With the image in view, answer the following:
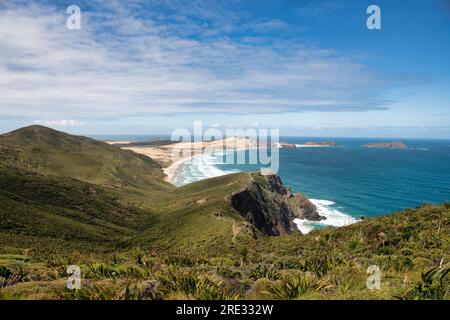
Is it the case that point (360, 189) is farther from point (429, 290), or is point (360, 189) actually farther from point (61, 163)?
point (429, 290)

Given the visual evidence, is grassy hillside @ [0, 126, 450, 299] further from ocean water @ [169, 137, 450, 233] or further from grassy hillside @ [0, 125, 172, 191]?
ocean water @ [169, 137, 450, 233]

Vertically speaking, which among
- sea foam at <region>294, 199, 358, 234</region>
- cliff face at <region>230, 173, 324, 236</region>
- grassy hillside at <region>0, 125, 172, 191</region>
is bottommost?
sea foam at <region>294, 199, 358, 234</region>

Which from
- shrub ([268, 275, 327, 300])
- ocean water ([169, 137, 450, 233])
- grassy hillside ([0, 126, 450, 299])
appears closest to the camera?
shrub ([268, 275, 327, 300])

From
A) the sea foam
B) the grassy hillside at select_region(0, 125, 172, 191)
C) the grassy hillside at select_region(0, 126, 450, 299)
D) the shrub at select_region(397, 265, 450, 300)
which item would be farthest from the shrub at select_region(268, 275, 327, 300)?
the grassy hillside at select_region(0, 125, 172, 191)

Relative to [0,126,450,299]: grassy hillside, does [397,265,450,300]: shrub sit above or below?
above

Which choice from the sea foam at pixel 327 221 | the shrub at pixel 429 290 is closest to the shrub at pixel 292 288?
the shrub at pixel 429 290

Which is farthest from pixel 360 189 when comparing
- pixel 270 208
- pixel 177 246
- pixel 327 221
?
pixel 177 246
